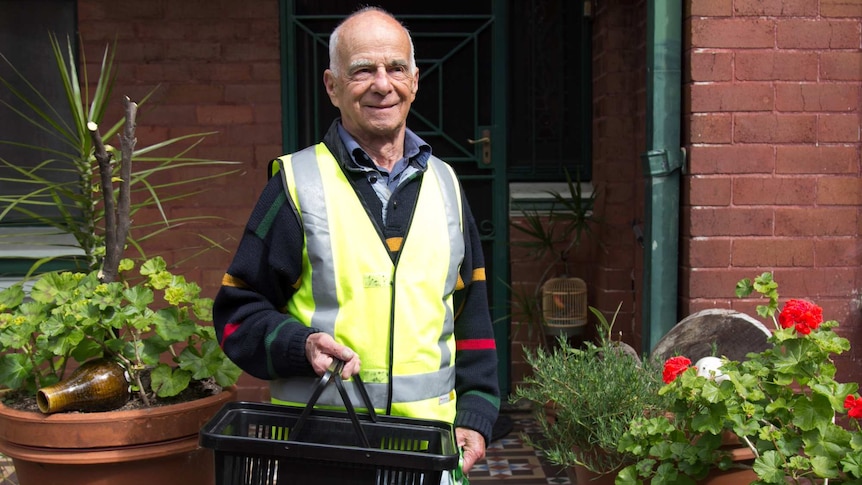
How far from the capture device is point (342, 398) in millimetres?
1747

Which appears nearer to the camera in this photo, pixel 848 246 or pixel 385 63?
pixel 385 63

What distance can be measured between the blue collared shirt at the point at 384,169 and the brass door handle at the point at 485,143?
→ 104 inches

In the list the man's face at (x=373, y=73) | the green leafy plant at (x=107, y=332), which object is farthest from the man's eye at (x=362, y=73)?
the green leafy plant at (x=107, y=332)

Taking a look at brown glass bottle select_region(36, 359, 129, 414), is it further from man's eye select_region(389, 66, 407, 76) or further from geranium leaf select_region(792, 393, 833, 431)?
geranium leaf select_region(792, 393, 833, 431)

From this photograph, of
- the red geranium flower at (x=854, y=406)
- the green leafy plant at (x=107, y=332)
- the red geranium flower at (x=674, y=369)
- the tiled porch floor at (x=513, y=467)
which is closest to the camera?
the red geranium flower at (x=854, y=406)

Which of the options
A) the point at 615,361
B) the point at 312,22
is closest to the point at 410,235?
the point at 615,361

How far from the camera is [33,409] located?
2494 millimetres

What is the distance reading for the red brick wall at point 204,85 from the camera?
4.46 metres

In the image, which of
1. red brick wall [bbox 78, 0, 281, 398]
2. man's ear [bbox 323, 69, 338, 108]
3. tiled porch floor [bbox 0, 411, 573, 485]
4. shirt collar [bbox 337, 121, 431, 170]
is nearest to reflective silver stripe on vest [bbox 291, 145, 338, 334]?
shirt collar [bbox 337, 121, 431, 170]

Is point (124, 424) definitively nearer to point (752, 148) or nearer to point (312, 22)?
point (752, 148)

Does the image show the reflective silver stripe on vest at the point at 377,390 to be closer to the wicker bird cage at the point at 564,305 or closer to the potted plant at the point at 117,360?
the potted plant at the point at 117,360

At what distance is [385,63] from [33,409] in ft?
4.62

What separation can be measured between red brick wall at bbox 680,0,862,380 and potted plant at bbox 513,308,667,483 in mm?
805

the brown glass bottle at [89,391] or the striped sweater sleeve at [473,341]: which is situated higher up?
the striped sweater sleeve at [473,341]
